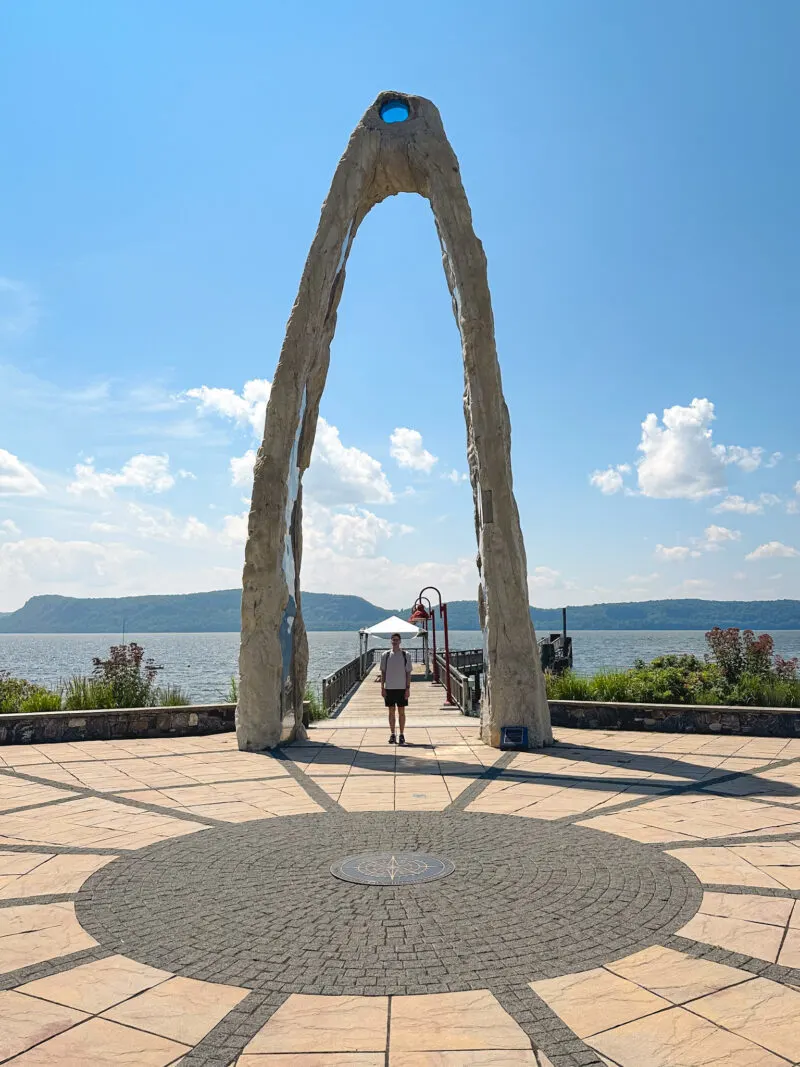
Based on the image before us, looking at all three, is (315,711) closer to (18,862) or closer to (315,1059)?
(18,862)

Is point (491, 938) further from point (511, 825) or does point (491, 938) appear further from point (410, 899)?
point (511, 825)

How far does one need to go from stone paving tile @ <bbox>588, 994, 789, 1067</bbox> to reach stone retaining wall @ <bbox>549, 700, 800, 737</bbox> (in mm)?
8371

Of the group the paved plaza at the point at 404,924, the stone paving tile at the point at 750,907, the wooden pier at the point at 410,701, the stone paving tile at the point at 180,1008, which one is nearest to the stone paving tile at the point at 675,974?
the paved plaza at the point at 404,924

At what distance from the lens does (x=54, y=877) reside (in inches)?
Answer: 186

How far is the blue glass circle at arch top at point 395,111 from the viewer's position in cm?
→ 1153

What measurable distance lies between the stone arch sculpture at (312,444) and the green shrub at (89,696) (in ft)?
10.8

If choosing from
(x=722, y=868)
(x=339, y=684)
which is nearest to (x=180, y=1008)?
(x=722, y=868)

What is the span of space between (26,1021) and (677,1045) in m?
2.55

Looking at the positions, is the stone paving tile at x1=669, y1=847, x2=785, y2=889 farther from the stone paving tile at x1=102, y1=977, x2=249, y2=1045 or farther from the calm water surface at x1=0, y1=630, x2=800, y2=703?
the calm water surface at x1=0, y1=630, x2=800, y2=703

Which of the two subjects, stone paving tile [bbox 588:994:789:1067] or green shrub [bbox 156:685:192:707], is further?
green shrub [bbox 156:685:192:707]

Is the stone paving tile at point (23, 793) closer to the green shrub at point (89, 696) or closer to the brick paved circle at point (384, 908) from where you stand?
the brick paved circle at point (384, 908)

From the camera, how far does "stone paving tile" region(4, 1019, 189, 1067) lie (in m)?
2.73

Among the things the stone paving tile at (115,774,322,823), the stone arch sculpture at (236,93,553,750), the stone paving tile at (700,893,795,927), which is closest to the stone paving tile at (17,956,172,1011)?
the stone paving tile at (115,774,322,823)

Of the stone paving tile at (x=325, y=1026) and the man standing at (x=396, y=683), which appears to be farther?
the man standing at (x=396, y=683)
